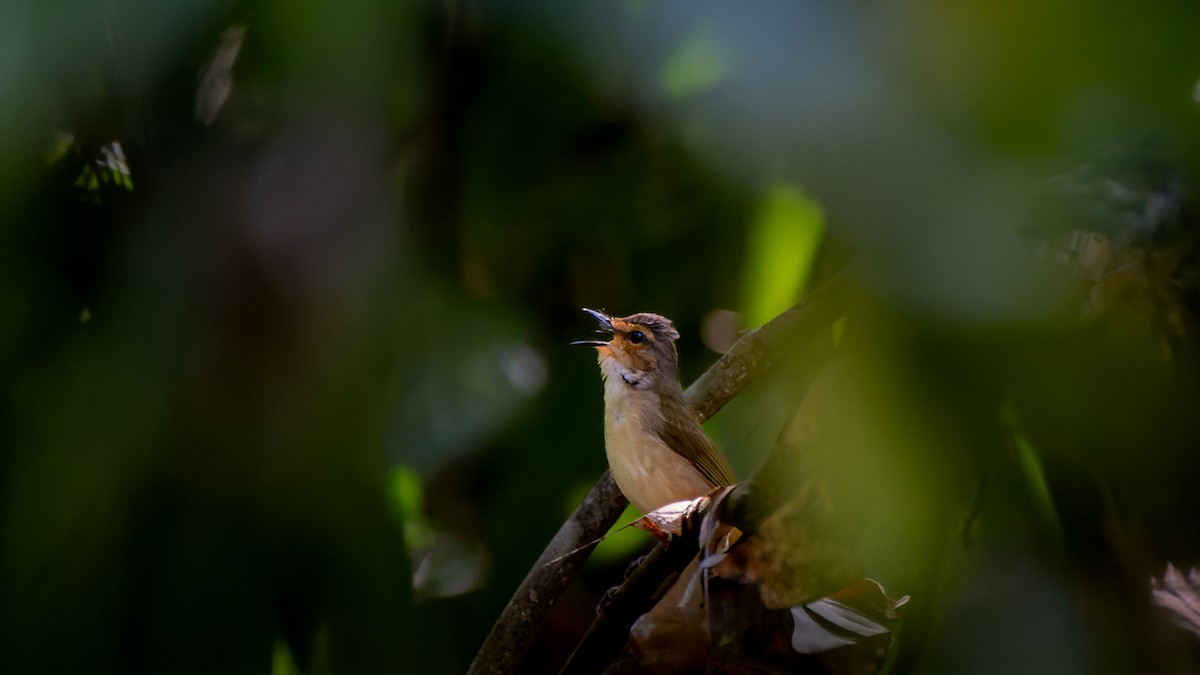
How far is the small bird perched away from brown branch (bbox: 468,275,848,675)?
0.17 feet

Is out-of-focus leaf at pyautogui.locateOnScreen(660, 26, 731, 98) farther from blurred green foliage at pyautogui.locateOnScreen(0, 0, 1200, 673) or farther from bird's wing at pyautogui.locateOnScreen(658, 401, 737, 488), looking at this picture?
bird's wing at pyautogui.locateOnScreen(658, 401, 737, 488)

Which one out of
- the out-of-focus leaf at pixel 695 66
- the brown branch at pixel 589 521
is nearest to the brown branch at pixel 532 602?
the brown branch at pixel 589 521

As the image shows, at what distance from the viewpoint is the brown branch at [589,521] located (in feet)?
5.41

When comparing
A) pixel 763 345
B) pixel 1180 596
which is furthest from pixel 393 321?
pixel 1180 596

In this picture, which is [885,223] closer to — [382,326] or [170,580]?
[382,326]

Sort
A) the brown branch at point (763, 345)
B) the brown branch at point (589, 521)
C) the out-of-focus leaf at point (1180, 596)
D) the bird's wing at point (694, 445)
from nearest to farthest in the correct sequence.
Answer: the out-of-focus leaf at point (1180, 596)
the brown branch at point (763, 345)
the brown branch at point (589, 521)
the bird's wing at point (694, 445)

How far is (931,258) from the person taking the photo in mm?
1107

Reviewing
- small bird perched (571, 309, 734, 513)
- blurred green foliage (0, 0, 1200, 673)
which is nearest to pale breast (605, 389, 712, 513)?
small bird perched (571, 309, 734, 513)

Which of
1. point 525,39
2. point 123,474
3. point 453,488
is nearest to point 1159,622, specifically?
point 453,488

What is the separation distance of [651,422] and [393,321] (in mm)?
500

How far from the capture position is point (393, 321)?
189cm

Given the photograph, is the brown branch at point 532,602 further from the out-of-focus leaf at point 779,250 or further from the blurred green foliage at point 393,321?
the out-of-focus leaf at point 779,250

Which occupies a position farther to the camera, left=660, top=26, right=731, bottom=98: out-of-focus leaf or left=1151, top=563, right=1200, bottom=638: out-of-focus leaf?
left=660, top=26, right=731, bottom=98: out-of-focus leaf

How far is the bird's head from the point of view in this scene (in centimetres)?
182
